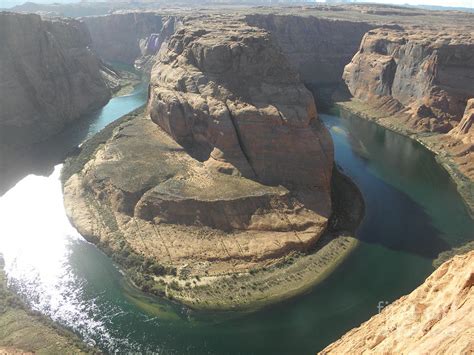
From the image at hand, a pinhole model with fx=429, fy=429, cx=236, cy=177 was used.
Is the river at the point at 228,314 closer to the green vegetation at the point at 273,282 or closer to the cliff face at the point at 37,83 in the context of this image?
the green vegetation at the point at 273,282

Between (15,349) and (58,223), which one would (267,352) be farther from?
(58,223)

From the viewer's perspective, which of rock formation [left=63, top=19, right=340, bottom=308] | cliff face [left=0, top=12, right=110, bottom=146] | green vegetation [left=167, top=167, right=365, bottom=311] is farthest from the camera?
cliff face [left=0, top=12, right=110, bottom=146]

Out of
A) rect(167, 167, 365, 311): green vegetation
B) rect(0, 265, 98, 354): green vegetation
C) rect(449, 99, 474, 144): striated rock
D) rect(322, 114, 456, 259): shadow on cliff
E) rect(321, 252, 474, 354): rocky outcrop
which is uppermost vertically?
rect(321, 252, 474, 354): rocky outcrop

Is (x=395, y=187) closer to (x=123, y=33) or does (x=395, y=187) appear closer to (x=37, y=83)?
(x=37, y=83)

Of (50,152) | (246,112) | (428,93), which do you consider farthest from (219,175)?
(428,93)

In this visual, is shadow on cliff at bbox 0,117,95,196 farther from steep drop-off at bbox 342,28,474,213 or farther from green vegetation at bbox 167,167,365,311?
steep drop-off at bbox 342,28,474,213

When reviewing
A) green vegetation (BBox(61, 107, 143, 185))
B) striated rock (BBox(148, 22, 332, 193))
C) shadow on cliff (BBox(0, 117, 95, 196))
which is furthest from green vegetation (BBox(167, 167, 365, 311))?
shadow on cliff (BBox(0, 117, 95, 196))

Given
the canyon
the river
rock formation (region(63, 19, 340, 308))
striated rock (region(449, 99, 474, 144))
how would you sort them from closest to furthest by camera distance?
1. the river
2. the canyon
3. rock formation (region(63, 19, 340, 308))
4. striated rock (region(449, 99, 474, 144))

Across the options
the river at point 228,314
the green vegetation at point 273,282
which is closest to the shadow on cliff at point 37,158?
the river at point 228,314
